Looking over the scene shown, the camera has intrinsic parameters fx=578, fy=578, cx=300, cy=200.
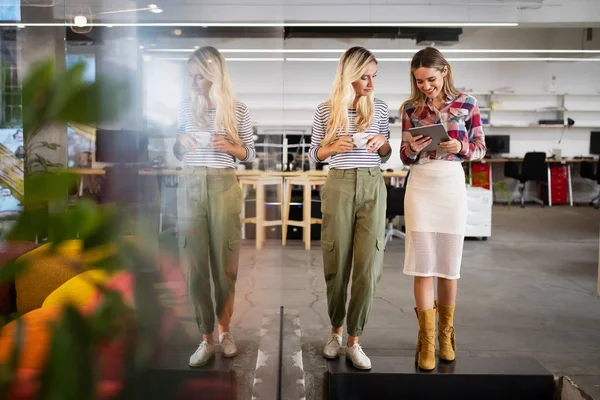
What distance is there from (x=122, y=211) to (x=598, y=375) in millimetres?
2755

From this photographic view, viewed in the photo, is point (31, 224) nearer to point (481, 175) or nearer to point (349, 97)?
point (349, 97)

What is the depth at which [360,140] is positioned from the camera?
2.42 metres

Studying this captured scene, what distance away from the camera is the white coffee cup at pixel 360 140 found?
95.2 inches

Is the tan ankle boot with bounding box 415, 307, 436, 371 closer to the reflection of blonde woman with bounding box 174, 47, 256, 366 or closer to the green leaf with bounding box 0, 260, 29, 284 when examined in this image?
the reflection of blonde woman with bounding box 174, 47, 256, 366

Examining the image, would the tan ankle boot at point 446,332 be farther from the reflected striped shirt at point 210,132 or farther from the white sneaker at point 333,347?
the reflected striped shirt at point 210,132

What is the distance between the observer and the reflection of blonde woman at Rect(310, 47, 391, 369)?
242 cm

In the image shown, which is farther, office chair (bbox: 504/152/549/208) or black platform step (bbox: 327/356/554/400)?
office chair (bbox: 504/152/549/208)

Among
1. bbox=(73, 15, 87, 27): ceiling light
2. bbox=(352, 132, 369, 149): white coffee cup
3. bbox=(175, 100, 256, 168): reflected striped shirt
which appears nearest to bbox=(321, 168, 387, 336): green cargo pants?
bbox=(352, 132, 369, 149): white coffee cup

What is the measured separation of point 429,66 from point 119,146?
219 centimetres

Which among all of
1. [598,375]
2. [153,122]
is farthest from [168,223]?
[598,375]

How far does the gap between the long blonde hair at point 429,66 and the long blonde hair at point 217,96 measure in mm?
1694

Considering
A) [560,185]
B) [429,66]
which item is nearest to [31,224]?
[429,66]

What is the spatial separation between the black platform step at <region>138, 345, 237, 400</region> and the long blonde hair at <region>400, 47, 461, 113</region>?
2.08 metres

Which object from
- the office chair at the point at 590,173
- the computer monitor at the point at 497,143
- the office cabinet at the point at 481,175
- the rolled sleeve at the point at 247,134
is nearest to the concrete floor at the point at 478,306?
the rolled sleeve at the point at 247,134
